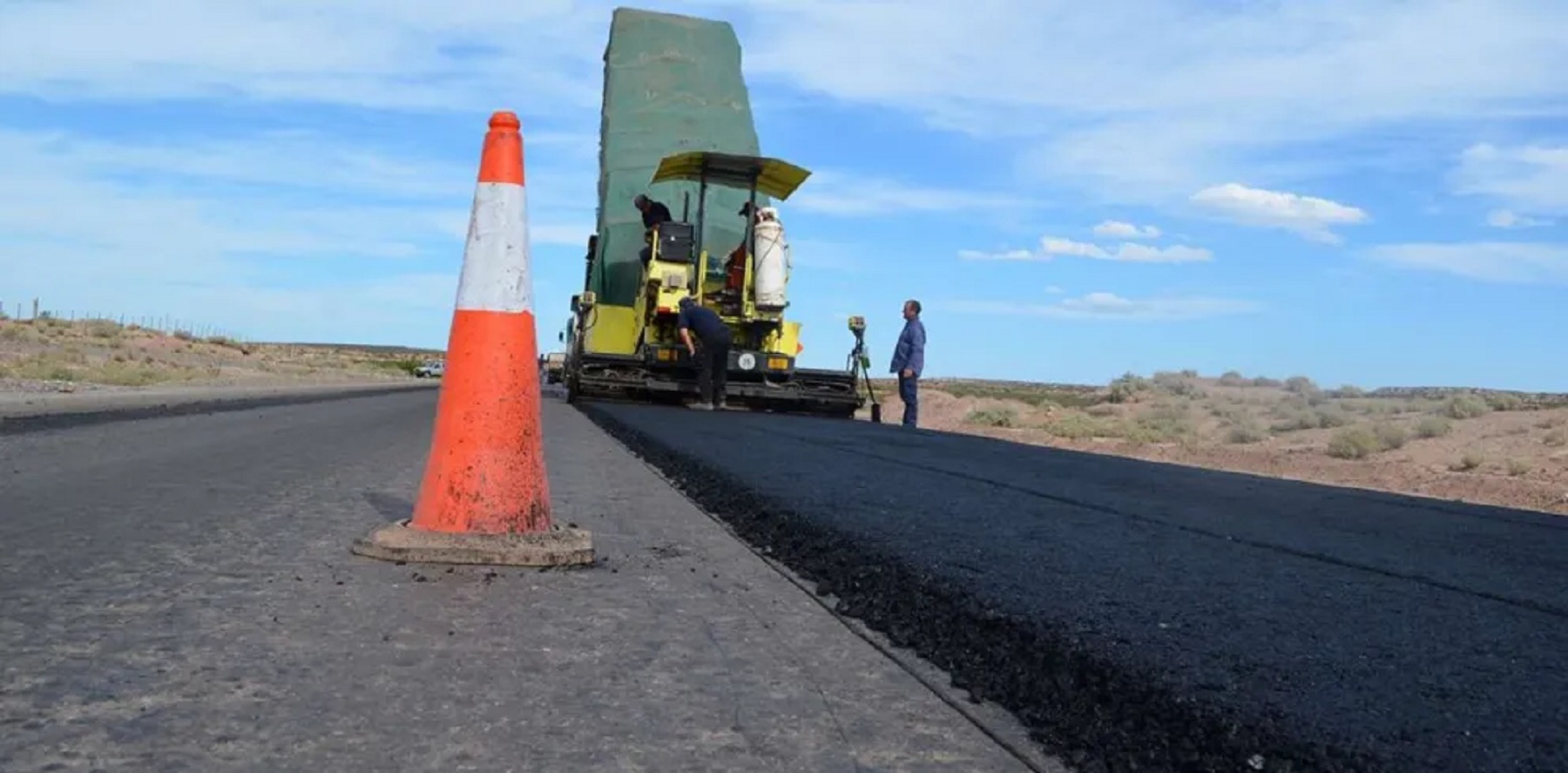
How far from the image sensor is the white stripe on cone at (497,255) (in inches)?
217

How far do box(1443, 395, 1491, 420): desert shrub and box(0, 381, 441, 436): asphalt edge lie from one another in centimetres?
2108

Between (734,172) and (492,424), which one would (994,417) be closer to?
(734,172)

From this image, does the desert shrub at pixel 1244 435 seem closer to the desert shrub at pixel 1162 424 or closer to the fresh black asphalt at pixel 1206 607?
the desert shrub at pixel 1162 424

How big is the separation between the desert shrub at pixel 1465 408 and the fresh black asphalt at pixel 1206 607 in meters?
21.7

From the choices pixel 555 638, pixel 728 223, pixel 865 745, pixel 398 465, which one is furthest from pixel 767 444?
pixel 728 223

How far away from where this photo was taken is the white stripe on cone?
5.51m

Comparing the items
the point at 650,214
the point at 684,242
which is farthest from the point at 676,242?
the point at 650,214

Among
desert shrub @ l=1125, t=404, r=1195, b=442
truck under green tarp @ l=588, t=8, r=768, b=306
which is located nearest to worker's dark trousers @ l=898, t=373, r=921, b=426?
truck under green tarp @ l=588, t=8, r=768, b=306

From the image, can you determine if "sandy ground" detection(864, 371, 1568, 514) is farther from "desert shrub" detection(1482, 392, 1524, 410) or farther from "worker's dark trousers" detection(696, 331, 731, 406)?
"worker's dark trousers" detection(696, 331, 731, 406)

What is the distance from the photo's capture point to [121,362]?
4316cm

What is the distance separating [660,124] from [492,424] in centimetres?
1985

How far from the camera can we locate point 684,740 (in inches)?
114

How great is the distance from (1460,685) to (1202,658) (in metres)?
0.58

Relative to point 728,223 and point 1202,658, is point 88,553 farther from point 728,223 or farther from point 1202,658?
point 728,223
